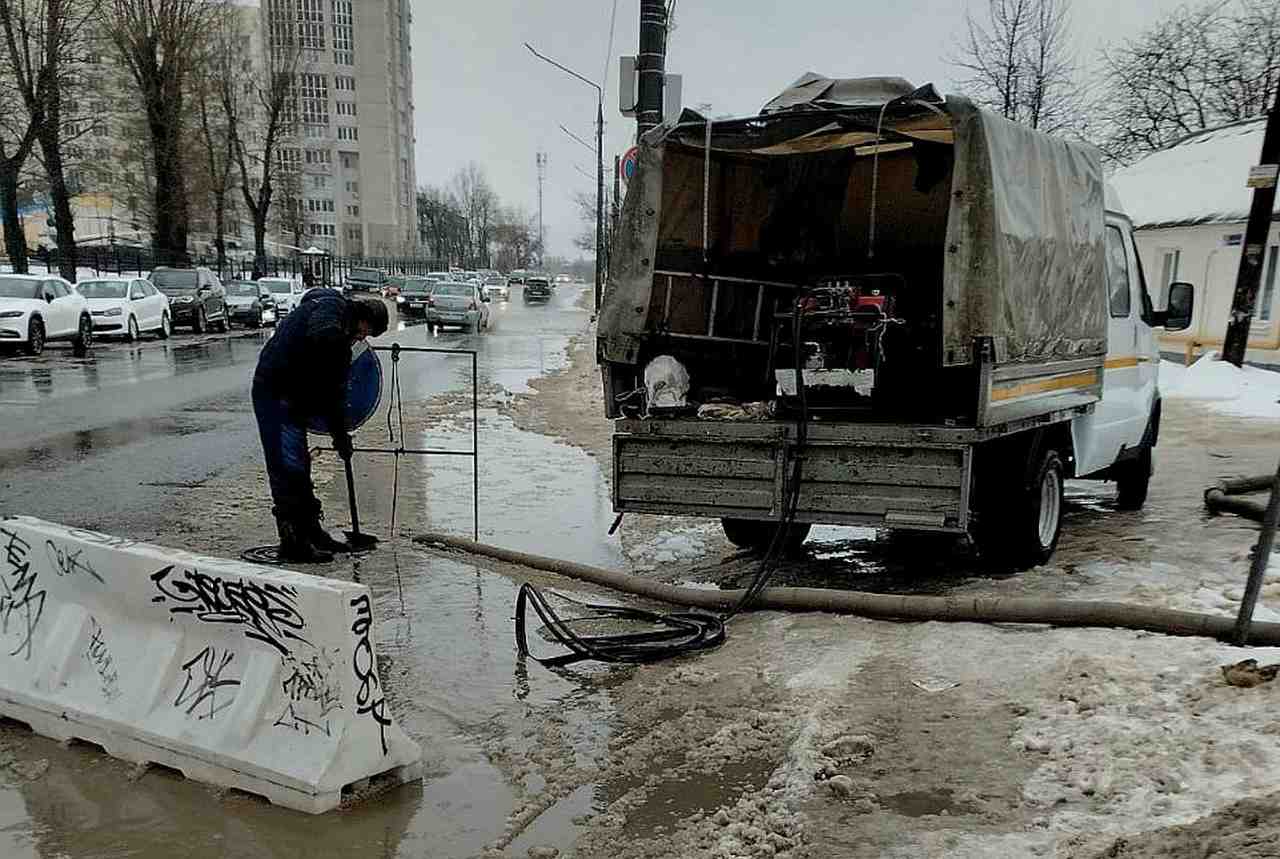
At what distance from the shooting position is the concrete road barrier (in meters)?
3.94

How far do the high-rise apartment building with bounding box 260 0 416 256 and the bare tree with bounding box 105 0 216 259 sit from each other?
2972 inches

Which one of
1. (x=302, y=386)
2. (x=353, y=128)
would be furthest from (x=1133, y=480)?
(x=353, y=128)

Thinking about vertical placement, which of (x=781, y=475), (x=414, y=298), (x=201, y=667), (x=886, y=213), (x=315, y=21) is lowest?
(x=414, y=298)

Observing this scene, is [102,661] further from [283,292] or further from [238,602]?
[283,292]

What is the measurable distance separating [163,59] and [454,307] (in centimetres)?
1984

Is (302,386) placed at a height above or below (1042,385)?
below

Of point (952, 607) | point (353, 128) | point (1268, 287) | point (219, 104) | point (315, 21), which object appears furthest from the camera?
point (353, 128)

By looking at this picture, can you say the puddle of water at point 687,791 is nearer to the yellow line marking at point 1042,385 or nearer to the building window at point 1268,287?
the yellow line marking at point 1042,385

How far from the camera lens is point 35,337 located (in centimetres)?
2230

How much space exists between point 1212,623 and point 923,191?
15.0ft

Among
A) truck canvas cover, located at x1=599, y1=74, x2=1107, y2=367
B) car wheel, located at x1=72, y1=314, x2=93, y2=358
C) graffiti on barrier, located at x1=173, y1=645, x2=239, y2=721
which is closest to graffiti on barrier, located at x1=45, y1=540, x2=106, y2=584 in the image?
graffiti on barrier, located at x1=173, y1=645, x2=239, y2=721

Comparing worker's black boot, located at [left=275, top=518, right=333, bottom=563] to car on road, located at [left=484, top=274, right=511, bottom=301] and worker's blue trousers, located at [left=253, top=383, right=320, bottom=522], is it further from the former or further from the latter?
car on road, located at [left=484, top=274, right=511, bottom=301]

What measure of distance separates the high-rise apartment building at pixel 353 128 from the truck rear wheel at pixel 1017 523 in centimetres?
12116

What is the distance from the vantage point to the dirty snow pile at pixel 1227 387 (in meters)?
16.7
